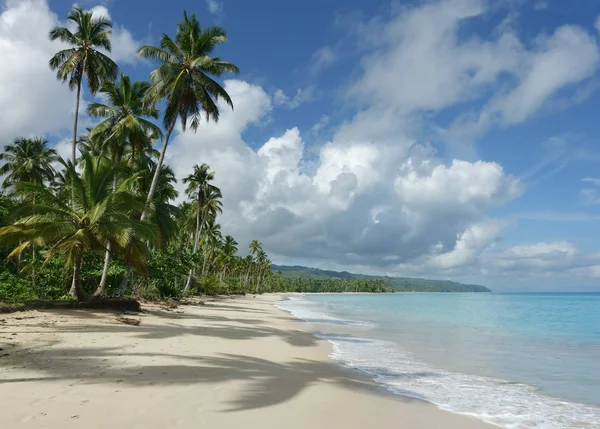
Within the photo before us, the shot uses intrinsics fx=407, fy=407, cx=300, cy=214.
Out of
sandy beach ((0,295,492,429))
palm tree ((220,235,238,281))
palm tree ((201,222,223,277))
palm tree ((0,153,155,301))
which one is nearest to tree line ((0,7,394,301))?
palm tree ((0,153,155,301))

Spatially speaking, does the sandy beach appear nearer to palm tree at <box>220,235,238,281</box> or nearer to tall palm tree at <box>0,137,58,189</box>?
tall palm tree at <box>0,137,58,189</box>

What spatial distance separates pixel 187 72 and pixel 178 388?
59.7 feet

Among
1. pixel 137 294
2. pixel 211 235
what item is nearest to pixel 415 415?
pixel 137 294

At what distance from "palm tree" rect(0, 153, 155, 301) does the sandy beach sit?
5.12 metres

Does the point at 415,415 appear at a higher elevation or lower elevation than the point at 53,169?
lower

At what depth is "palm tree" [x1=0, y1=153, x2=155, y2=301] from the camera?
15.1 metres

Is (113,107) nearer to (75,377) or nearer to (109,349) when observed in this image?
(109,349)

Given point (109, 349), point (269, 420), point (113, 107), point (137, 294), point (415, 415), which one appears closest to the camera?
point (269, 420)

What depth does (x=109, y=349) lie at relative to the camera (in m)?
8.99

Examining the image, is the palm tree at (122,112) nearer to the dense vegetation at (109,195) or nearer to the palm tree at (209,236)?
the dense vegetation at (109,195)

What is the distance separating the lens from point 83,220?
52.1ft

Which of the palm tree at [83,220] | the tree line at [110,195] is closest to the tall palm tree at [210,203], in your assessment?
the tree line at [110,195]

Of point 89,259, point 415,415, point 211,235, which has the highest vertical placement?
point 211,235

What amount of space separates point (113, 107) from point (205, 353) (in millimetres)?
20395
